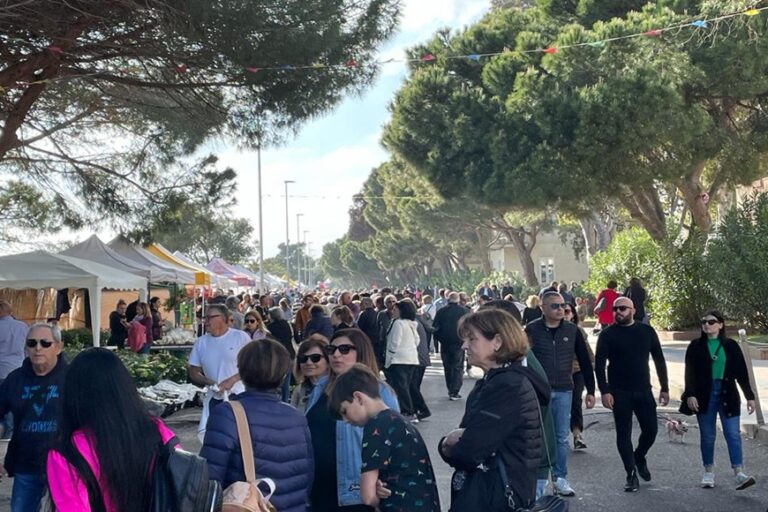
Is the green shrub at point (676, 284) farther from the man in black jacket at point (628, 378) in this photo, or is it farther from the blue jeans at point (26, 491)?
the blue jeans at point (26, 491)

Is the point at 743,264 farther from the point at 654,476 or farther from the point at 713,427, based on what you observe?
the point at 713,427

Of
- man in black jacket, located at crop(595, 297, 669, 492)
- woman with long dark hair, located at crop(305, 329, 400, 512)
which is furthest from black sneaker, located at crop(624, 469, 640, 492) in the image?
woman with long dark hair, located at crop(305, 329, 400, 512)

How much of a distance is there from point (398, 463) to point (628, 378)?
Result: 4.91 meters

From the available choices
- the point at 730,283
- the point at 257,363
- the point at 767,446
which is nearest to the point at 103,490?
the point at 257,363

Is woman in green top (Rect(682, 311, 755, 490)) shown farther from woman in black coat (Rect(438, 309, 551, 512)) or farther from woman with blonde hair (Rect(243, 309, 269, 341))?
woman with blonde hair (Rect(243, 309, 269, 341))

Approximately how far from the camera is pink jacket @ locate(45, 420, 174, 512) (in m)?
2.92

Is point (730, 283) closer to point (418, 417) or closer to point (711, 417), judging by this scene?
point (418, 417)

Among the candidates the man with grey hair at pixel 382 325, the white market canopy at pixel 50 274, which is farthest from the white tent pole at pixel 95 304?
the man with grey hair at pixel 382 325

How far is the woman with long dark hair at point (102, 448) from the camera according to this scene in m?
2.93

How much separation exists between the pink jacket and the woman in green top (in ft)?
21.3

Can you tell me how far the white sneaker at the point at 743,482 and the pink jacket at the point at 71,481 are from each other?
6.68 metres

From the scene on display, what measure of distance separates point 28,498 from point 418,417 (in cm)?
820

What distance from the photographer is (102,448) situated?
2.95 m

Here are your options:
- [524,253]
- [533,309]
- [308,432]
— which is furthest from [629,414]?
[524,253]
